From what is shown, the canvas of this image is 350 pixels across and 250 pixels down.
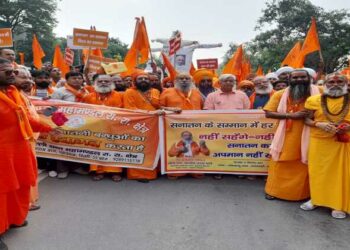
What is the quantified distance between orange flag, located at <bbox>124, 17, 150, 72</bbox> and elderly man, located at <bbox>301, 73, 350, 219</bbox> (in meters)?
4.88

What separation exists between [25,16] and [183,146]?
4858 centimetres

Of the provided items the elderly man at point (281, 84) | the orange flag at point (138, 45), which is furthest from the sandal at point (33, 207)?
the orange flag at point (138, 45)

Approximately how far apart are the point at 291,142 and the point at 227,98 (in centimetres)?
156

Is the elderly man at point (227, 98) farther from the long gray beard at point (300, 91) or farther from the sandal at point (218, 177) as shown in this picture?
the long gray beard at point (300, 91)

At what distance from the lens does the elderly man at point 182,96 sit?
5863 mm

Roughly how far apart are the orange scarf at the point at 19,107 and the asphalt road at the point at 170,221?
1.05m

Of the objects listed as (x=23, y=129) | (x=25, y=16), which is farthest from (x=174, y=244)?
(x=25, y=16)

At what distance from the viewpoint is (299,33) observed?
34.0 metres

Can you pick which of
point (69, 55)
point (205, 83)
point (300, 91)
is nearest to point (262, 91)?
point (205, 83)

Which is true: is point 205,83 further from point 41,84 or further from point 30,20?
point 30,20

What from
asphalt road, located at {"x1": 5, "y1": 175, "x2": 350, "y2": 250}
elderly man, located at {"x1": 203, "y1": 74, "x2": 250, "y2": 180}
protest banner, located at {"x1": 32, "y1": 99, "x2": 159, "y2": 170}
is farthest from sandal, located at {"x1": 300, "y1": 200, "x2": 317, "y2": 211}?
protest banner, located at {"x1": 32, "y1": 99, "x2": 159, "y2": 170}

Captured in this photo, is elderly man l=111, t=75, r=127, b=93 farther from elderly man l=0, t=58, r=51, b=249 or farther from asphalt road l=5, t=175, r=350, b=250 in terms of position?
elderly man l=0, t=58, r=51, b=249

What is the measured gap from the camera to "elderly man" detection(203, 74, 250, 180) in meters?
5.84

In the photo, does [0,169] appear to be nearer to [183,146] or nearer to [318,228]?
[183,146]
